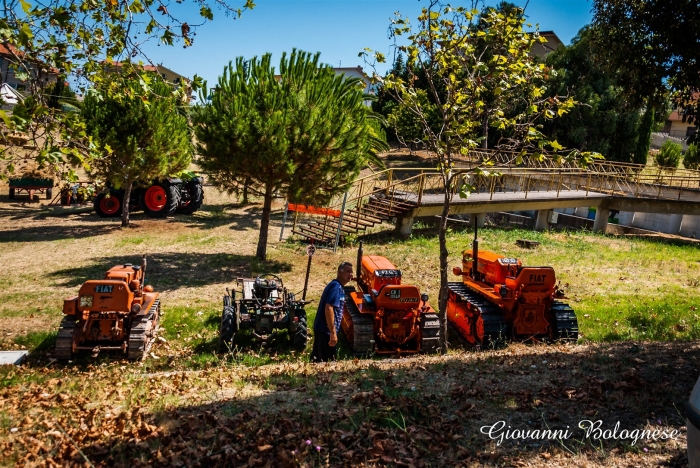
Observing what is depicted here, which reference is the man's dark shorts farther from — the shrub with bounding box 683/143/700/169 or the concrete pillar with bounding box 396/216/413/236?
the shrub with bounding box 683/143/700/169

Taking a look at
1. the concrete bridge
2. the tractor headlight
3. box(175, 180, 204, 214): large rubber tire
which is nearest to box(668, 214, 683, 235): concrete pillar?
the concrete bridge

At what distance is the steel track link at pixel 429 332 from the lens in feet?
29.9

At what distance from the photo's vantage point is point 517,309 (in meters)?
9.57

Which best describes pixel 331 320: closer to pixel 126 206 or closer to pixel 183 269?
pixel 183 269

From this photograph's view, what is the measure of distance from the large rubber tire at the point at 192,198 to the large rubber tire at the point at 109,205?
2364mm

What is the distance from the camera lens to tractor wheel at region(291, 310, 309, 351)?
9164 mm

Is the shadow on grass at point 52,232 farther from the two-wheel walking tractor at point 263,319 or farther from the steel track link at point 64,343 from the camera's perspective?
the two-wheel walking tractor at point 263,319

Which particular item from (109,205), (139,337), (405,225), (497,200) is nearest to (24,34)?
(139,337)

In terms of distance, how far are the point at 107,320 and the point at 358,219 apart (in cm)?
1059

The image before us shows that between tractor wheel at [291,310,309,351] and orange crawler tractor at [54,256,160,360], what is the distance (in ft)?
7.68

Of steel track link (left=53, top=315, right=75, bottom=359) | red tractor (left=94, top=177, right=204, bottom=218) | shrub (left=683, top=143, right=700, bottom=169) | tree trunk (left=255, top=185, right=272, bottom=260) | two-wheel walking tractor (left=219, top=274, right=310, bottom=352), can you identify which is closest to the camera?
steel track link (left=53, top=315, right=75, bottom=359)

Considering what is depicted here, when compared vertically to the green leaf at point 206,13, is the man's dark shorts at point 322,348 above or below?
below

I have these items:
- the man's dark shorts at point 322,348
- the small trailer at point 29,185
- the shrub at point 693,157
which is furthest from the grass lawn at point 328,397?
the small trailer at point 29,185

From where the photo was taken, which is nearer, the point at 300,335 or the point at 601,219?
the point at 300,335
